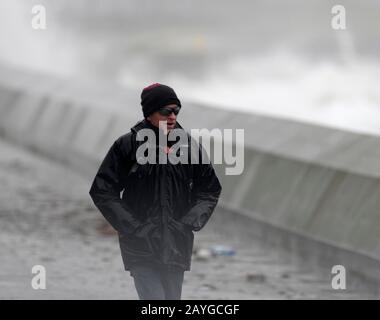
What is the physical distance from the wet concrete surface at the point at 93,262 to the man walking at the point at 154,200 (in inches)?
124

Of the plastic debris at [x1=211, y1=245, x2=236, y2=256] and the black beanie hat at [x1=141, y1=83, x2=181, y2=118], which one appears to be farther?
the plastic debris at [x1=211, y1=245, x2=236, y2=256]

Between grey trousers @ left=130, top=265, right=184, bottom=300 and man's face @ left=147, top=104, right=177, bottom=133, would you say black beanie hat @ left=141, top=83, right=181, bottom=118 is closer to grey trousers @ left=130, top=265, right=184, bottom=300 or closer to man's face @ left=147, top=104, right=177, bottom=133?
man's face @ left=147, top=104, right=177, bottom=133

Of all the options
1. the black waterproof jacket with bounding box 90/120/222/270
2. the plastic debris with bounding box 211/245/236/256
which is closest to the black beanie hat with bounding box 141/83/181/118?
the black waterproof jacket with bounding box 90/120/222/270

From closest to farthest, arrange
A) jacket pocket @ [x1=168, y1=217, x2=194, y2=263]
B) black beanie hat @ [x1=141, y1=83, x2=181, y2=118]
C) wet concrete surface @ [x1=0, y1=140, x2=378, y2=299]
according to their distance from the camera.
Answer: black beanie hat @ [x1=141, y1=83, x2=181, y2=118] < jacket pocket @ [x1=168, y1=217, x2=194, y2=263] < wet concrete surface @ [x1=0, y1=140, x2=378, y2=299]

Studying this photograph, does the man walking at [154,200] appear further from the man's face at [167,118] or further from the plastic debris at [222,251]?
the plastic debris at [222,251]

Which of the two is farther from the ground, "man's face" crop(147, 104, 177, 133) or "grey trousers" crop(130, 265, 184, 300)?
"man's face" crop(147, 104, 177, 133)

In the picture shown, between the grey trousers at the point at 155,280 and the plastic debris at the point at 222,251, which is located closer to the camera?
the grey trousers at the point at 155,280

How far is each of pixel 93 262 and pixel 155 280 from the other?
550cm

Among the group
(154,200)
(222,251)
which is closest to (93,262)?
(222,251)

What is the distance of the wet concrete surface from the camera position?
1232 centimetres

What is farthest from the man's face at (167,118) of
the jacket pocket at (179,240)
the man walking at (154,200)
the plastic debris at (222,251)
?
the plastic debris at (222,251)

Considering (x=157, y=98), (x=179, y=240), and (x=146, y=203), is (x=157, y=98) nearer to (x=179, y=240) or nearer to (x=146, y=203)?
(x=146, y=203)

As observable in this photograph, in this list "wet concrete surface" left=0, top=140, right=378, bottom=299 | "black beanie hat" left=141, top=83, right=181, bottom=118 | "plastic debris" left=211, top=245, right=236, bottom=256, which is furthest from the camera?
"plastic debris" left=211, top=245, right=236, bottom=256

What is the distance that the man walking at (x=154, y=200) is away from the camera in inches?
327
